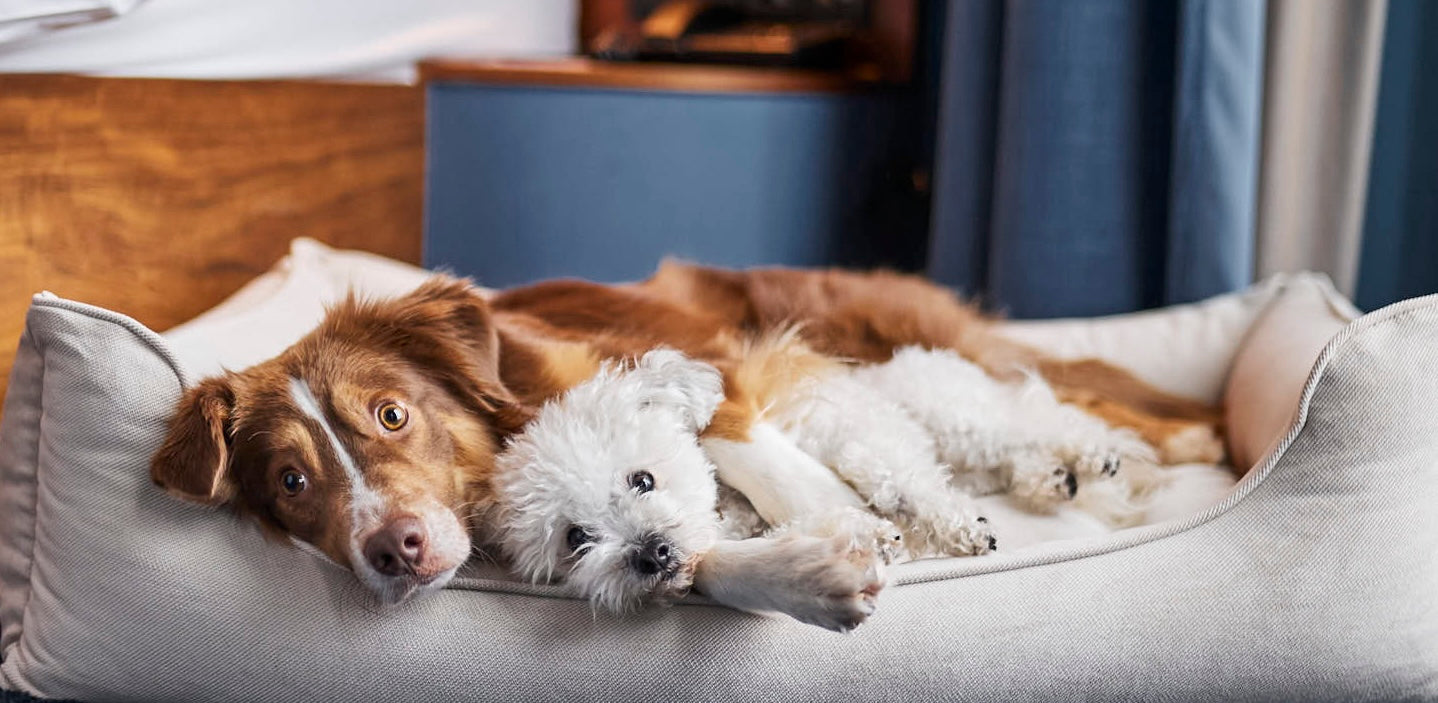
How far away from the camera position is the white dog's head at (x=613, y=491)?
1521mm

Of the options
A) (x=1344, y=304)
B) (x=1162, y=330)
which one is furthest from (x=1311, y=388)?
(x=1162, y=330)

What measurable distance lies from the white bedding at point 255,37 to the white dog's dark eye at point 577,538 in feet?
3.74

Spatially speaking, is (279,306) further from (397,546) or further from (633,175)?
(633,175)

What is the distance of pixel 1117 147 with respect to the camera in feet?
9.74

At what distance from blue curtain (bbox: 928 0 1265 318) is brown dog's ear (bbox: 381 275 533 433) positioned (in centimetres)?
177

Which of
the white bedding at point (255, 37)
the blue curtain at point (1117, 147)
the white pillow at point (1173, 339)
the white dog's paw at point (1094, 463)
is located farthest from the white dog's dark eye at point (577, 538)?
the blue curtain at point (1117, 147)

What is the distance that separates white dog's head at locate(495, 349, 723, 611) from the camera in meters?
1.52

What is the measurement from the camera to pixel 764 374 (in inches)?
76.2

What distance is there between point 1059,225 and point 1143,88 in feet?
1.25

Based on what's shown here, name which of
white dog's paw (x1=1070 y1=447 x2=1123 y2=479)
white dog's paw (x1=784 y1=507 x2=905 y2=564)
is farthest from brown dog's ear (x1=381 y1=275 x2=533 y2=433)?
white dog's paw (x1=1070 y1=447 x2=1123 y2=479)

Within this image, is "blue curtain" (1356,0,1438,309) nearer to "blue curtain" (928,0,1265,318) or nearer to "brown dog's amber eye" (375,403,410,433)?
"blue curtain" (928,0,1265,318)

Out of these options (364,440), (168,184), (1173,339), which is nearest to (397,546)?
(364,440)

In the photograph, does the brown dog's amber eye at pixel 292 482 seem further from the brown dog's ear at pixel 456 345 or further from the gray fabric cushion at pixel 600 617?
the brown dog's ear at pixel 456 345

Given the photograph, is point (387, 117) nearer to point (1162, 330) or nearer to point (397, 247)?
point (397, 247)
